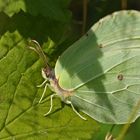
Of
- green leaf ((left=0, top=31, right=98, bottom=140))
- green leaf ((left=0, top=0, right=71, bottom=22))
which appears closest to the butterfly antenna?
green leaf ((left=0, top=31, right=98, bottom=140))

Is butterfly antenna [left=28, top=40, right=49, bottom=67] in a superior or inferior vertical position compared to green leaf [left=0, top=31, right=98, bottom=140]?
superior

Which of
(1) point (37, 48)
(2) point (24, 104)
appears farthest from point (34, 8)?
(2) point (24, 104)

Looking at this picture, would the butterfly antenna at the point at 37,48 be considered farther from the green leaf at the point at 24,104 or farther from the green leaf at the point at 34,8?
the green leaf at the point at 34,8

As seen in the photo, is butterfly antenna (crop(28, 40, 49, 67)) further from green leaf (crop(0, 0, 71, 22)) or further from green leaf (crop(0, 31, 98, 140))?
green leaf (crop(0, 0, 71, 22))

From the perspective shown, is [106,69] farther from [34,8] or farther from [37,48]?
[34,8]

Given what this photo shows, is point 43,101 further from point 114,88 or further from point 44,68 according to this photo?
point 114,88
